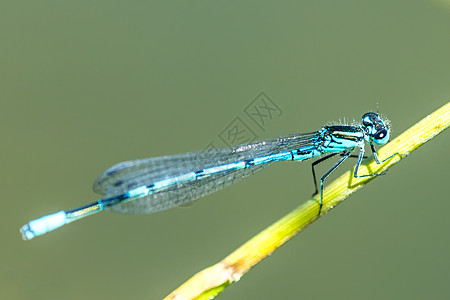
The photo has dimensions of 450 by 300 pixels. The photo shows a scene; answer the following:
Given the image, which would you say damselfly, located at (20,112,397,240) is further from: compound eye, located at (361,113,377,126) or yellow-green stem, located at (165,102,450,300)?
yellow-green stem, located at (165,102,450,300)

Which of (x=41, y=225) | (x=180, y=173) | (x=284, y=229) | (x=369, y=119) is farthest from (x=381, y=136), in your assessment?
(x=41, y=225)

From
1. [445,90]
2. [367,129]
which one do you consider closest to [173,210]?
[367,129]

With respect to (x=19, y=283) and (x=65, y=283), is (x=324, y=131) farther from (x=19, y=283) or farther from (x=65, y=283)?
(x=19, y=283)

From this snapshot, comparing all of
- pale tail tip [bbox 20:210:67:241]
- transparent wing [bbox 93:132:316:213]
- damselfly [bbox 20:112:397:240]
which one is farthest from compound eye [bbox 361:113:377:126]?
pale tail tip [bbox 20:210:67:241]

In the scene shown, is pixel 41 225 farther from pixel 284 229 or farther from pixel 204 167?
pixel 284 229

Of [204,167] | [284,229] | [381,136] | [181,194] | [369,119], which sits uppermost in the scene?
[204,167]
